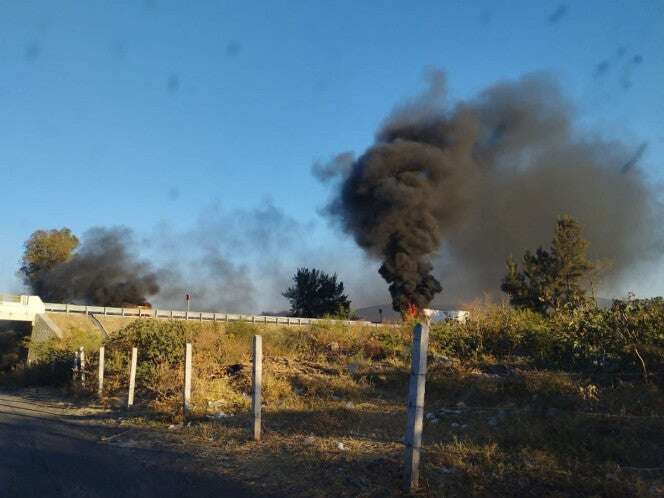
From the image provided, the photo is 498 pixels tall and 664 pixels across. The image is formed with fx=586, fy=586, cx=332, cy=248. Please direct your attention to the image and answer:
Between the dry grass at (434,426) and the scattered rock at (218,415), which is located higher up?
the dry grass at (434,426)

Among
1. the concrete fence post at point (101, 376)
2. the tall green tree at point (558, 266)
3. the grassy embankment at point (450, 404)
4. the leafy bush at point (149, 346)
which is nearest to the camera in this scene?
the grassy embankment at point (450, 404)

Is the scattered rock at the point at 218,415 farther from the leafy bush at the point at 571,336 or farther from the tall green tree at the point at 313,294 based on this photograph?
the tall green tree at the point at 313,294

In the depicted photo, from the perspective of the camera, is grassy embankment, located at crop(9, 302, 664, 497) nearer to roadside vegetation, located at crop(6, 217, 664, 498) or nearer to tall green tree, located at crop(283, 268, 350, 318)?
roadside vegetation, located at crop(6, 217, 664, 498)

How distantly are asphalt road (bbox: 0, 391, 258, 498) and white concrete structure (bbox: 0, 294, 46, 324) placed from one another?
24345mm

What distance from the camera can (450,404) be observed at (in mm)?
9180

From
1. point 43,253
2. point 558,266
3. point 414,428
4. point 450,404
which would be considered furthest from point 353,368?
point 43,253

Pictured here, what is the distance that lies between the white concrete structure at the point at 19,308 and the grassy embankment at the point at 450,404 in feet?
60.5

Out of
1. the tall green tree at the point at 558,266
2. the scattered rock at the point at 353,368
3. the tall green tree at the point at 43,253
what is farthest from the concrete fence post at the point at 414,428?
the tall green tree at the point at 43,253

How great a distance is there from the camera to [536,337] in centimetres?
1150

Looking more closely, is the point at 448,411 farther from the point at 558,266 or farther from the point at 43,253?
the point at 43,253

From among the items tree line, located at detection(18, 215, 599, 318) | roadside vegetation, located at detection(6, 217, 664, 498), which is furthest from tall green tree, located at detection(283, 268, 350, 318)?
roadside vegetation, located at detection(6, 217, 664, 498)

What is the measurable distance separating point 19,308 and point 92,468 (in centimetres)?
2905

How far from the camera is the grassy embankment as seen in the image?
17.9ft

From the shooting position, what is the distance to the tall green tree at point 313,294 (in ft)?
213
